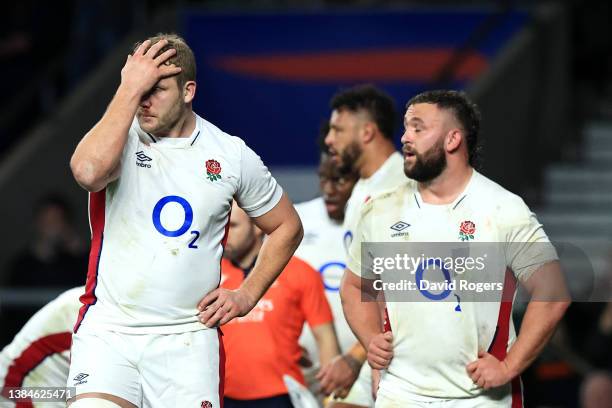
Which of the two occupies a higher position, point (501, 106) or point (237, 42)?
point (237, 42)

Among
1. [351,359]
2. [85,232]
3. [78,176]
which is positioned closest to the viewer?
[78,176]

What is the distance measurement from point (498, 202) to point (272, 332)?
6.18 feet

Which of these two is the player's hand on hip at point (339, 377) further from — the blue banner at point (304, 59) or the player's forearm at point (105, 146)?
the blue banner at point (304, 59)

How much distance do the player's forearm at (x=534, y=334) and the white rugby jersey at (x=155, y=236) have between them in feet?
4.79

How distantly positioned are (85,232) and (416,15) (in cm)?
418

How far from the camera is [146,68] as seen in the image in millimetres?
6098

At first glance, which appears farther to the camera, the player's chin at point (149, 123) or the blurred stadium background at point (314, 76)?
the blurred stadium background at point (314, 76)

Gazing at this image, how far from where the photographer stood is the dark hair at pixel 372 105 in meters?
8.72

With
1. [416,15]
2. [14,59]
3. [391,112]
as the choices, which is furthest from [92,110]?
[391,112]

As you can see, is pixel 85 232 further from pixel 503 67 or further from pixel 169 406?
pixel 169 406

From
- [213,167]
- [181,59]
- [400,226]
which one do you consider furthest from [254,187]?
[400,226]

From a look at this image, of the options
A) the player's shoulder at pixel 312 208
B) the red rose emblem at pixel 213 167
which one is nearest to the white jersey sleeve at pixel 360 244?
the red rose emblem at pixel 213 167

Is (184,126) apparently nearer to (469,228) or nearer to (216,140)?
(216,140)

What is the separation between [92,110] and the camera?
584 inches
